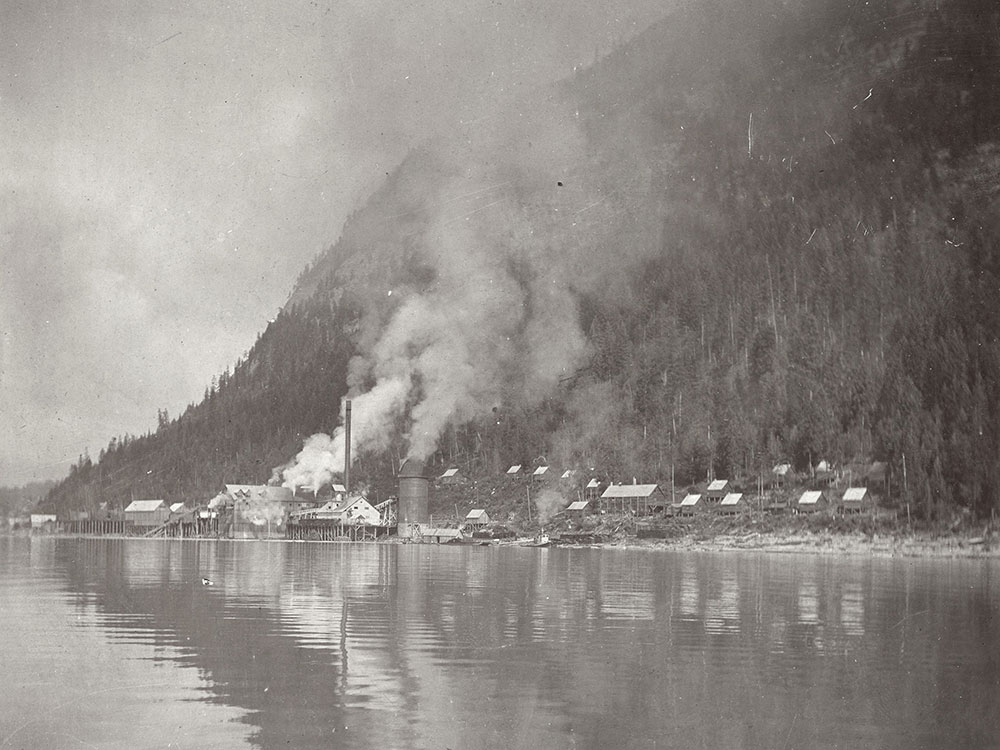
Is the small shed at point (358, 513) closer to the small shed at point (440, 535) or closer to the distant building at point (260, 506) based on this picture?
the small shed at point (440, 535)

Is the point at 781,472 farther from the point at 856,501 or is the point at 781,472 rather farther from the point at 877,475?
the point at 856,501

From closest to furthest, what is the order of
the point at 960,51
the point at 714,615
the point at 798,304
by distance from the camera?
1. the point at 714,615
2. the point at 960,51
3. the point at 798,304

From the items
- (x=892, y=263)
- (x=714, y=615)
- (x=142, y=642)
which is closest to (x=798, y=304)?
(x=892, y=263)

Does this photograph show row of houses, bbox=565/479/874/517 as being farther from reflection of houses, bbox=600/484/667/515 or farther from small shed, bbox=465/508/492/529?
small shed, bbox=465/508/492/529

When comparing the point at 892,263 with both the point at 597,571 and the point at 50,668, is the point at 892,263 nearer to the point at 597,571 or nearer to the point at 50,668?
the point at 597,571

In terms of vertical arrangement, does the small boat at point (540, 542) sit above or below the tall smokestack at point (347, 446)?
below

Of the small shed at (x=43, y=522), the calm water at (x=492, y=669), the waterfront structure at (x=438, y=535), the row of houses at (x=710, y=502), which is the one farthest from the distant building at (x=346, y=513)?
the calm water at (x=492, y=669)

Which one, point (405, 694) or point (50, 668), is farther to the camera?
point (50, 668)
